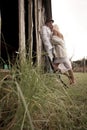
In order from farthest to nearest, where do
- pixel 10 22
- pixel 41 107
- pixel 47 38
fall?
pixel 10 22
pixel 47 38
pixel 41 107

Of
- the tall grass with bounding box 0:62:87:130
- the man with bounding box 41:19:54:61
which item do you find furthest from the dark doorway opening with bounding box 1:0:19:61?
the tall grass with bounding box 0:62:87:130

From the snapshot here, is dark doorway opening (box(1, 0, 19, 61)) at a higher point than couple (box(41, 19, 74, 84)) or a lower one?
higher

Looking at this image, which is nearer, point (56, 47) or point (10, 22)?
point (56, 47)

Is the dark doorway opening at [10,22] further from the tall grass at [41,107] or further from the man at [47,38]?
the tall grass at [41,107]

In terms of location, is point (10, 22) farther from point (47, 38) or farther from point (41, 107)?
point (41, 107)

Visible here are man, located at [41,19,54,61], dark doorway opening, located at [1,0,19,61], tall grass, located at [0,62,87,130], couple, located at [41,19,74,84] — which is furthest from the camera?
dark doorway opening, located at [1,0,19,61]

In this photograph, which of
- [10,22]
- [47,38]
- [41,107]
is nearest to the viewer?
[41,107]

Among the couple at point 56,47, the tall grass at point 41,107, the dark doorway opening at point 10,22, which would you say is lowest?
the tall grass at point 41,107

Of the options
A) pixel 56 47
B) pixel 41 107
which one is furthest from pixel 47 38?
pixel 41 107

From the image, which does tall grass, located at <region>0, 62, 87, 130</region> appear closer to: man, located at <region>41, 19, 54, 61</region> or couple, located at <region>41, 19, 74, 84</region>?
man, located at <region>41, 19, 54, 61</region>

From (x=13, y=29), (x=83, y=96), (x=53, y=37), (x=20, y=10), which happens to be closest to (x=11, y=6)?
(x=13, y=29)

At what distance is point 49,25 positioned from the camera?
7.36 meters

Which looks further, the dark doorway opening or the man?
the dark doorway opening

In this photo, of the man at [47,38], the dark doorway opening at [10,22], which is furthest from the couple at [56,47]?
the dark doorway opening at [10,22]
